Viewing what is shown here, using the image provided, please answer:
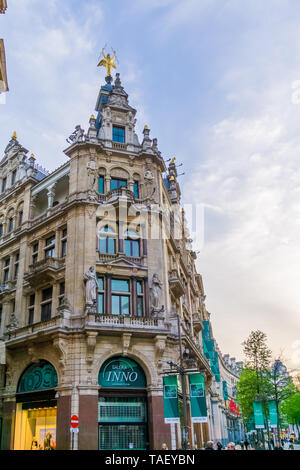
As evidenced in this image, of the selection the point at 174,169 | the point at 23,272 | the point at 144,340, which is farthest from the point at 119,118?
the point at 144,340

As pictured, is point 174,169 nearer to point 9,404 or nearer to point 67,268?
point 67,268

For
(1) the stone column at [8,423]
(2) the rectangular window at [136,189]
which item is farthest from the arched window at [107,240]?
(1) the stone column at [8,423]

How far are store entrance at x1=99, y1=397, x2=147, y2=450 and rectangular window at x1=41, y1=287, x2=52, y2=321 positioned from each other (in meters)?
8.21

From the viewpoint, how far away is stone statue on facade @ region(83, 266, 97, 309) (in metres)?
27.1

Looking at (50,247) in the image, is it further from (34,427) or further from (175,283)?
(34,427)

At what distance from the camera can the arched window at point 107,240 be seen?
99.5 feet

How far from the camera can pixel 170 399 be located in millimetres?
23938

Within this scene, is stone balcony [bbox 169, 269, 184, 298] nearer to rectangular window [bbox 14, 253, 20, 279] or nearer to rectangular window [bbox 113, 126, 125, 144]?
rectangular window [bbox 113, 126, 125, 144]

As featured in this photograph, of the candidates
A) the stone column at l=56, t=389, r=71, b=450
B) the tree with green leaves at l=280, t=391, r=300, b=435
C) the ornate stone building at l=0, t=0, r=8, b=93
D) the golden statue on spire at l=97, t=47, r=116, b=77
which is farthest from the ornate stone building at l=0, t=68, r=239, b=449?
the tree with green leaves at l=280, t=391, r=300, b=435

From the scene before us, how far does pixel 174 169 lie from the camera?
46.3 metres
